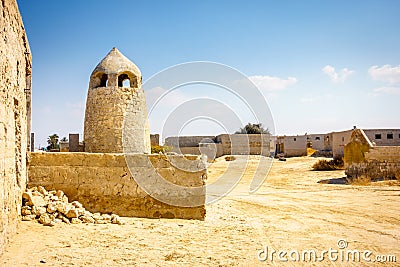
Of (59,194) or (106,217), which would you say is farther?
(59,194)

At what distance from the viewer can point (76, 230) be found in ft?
16.1

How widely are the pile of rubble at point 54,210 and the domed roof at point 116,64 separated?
401 cm

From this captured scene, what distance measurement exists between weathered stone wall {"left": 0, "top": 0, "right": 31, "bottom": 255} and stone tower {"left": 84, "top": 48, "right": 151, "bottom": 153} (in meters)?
2.62

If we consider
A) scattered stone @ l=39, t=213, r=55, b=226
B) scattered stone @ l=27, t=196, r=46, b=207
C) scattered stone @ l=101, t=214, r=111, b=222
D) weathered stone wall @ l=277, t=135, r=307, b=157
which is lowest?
scattered stone @ l=101, t=214, r=111, b=222

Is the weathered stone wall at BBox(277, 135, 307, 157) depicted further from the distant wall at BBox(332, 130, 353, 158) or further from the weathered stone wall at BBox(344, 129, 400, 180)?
the weathered stone wall at BBox(344, 129, 400, 180)

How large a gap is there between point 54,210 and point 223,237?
9.13ft

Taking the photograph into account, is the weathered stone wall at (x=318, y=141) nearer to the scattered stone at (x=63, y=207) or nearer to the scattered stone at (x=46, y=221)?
the scattered stone at (x=63, y=207)

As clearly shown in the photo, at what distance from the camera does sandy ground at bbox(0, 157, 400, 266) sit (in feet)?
13.3

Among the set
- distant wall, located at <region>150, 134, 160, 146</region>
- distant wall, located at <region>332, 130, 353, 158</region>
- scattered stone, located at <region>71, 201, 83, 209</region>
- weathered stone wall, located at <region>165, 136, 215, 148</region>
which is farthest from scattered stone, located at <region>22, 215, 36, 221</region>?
weathered stone wall, located at <region>165, 136, 215, 148</region>

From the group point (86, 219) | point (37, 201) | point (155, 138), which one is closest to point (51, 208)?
point (37, 201)

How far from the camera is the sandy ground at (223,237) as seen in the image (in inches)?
159

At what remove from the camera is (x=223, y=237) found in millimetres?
5246

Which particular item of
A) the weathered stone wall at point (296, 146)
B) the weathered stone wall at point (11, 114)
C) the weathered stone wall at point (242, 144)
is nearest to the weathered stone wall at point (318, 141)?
the weathered stone wall at point (296, 146)

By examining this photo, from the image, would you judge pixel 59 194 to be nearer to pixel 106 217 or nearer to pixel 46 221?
pixel 46 221
